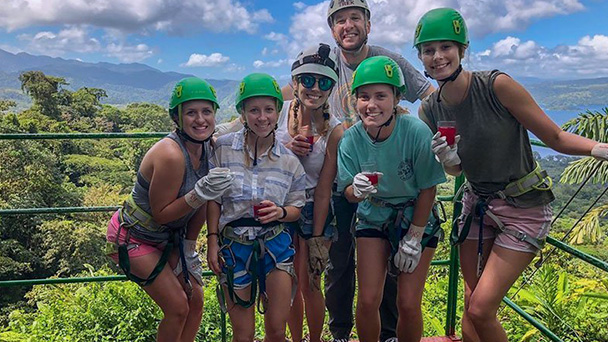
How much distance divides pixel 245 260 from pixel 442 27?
1.68 metres

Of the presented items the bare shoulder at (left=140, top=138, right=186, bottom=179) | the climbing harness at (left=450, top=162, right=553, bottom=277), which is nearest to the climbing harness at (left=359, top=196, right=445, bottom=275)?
the climbing harness at (left=450, top=162, right=553, bottom=277)

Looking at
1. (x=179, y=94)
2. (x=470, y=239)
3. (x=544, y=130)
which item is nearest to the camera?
(x=544, y=130)

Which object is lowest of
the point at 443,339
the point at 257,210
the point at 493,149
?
the point at 443,339

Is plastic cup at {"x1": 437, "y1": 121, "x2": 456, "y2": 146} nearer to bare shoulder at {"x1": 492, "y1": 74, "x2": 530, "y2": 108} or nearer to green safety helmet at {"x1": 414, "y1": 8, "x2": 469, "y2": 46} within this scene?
bare shoulder at {"x1": 492, "y1": 74, "x2": 530, "y2": 108}

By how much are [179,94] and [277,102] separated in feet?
1.82

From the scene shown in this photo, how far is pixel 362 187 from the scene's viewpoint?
→ 2.67 meters

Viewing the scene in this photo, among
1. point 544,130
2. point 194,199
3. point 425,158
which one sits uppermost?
point 544,130

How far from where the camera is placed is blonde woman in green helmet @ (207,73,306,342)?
279cm

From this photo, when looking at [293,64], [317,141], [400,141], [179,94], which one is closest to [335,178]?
[317,141]

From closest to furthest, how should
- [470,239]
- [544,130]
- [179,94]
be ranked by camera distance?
[544,130] → [179,94] → [470,239]

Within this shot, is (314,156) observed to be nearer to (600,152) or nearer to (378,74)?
(378,74)

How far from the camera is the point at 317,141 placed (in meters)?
3.07

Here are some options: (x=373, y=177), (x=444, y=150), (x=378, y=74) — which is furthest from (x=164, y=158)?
(x=444, y=150)

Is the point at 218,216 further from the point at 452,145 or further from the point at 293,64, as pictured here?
the point at 452,145
